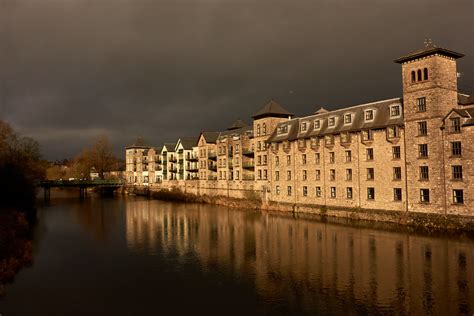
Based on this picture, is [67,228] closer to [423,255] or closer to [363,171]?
[363,171]

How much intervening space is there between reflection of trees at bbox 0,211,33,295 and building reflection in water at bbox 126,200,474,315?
8048 mm

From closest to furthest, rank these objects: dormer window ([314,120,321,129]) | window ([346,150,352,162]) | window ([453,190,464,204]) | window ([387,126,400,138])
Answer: window ([453,190,464,204])
window ([387,126,400,138])
window ([346,150,352,162])
dormer window ([314,120,321,129])

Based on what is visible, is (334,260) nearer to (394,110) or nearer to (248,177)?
(394,110)

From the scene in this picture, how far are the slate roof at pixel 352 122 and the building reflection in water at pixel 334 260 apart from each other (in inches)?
464

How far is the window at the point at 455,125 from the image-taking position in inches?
1338

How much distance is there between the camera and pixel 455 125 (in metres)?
34.3

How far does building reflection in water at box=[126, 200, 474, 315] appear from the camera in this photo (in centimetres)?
1825

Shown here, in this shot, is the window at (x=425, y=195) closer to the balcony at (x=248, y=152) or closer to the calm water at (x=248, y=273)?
the calm water at (x=248, y=273)

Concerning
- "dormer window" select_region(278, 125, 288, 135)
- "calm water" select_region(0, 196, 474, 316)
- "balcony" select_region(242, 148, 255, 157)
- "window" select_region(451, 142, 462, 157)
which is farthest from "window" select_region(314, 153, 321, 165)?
"window" select_region(451, 142, 462, 157)

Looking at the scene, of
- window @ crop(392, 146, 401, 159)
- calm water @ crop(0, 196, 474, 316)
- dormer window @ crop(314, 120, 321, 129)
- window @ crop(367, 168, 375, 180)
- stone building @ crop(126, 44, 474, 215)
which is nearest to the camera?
calm water @ crop(0, 196, 474, 316)

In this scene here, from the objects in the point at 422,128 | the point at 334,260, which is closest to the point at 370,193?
the point at 422,128

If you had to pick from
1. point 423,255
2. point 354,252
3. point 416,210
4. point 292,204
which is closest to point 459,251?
point 423,255

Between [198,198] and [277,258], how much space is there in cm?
4921

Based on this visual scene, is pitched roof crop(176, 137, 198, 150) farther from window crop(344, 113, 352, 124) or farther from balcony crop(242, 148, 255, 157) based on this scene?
window crop(344, 113, 352, 124)
